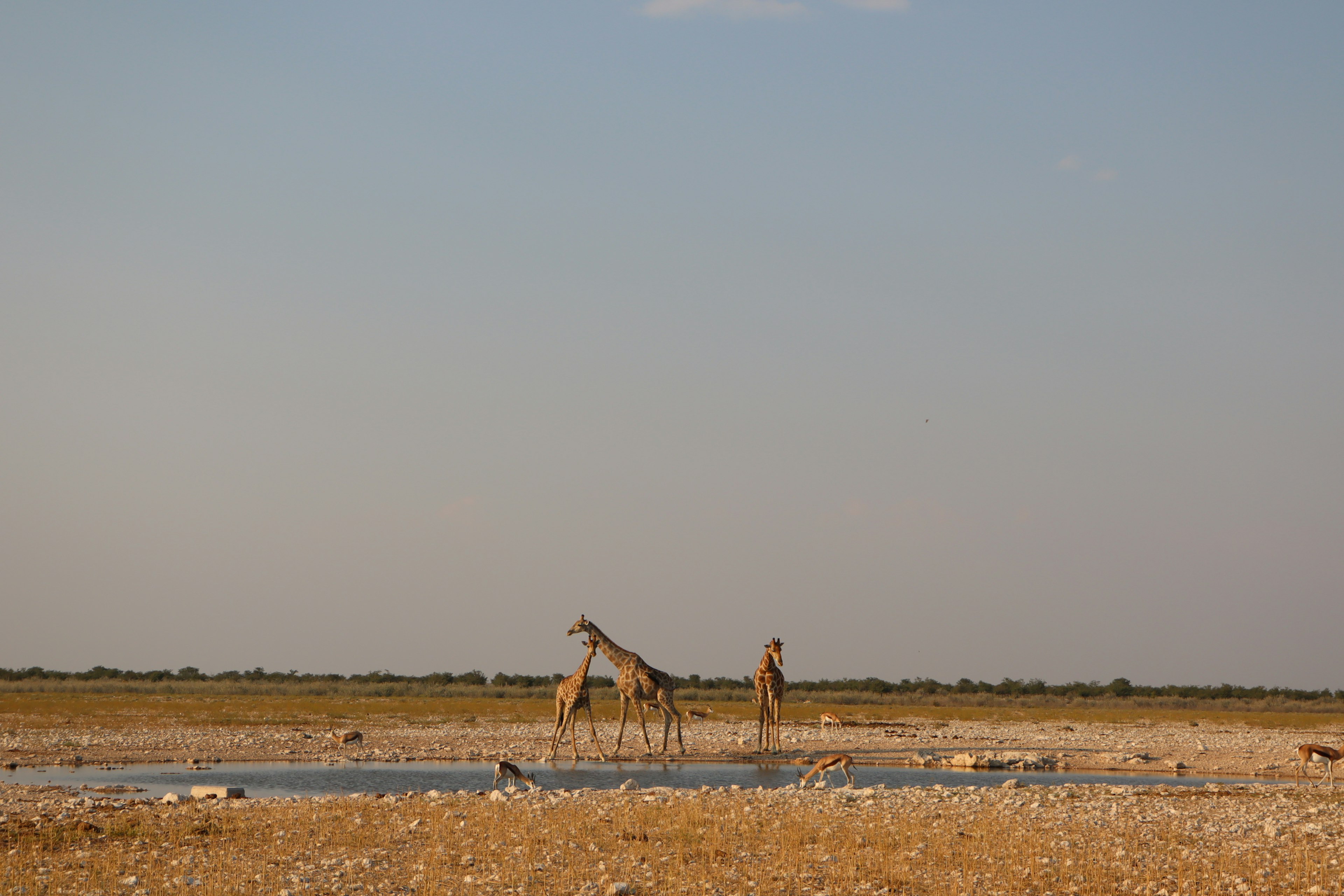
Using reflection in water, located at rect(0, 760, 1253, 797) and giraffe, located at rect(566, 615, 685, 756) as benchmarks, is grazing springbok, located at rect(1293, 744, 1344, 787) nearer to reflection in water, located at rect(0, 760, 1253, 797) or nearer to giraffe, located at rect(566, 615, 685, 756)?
reflection in water, located at rect(0, 760, 1253, 797)

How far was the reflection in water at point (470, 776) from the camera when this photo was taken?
22969 millimetres

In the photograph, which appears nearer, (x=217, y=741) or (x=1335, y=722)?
(x=217, y=741)

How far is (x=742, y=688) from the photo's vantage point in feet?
292

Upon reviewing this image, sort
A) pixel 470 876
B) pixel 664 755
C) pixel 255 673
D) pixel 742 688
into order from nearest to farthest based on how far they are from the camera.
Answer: pixel 470 876, pixel 664 755, pixel 742 688, pixel 255 673

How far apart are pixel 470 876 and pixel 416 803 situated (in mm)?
5590

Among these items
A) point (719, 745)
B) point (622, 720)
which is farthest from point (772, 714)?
point (622, 720)

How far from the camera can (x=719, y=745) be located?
33.1m

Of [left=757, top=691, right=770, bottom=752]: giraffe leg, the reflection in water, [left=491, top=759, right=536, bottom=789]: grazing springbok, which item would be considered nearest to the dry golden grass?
the reflection in water

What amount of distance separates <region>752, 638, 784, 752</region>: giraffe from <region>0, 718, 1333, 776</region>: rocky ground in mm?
704

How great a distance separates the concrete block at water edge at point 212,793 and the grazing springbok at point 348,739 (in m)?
10.4

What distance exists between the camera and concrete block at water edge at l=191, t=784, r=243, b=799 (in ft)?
65.7

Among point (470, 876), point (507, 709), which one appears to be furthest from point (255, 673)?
point (470, 876)

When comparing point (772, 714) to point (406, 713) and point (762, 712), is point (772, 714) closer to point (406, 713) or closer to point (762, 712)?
point (762, 712)

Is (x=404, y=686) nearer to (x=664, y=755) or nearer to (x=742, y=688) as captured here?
(x=742, y=688)
